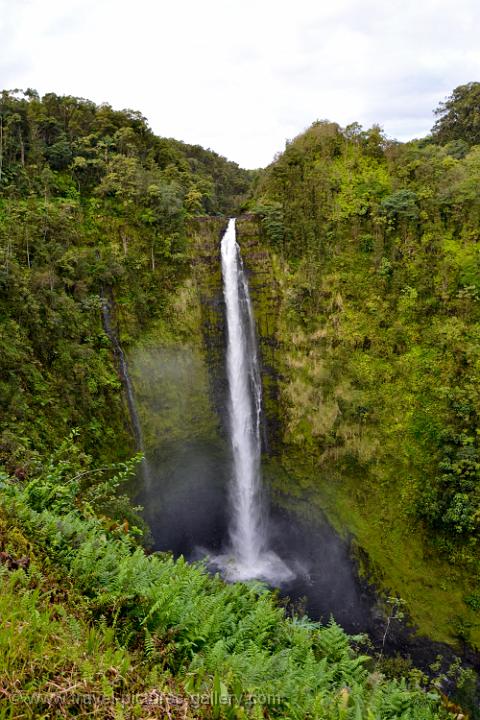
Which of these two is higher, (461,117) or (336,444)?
(461,117)

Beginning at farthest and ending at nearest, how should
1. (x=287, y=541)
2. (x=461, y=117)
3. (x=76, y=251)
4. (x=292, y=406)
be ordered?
(x=461, y=117), (x=292, y=406), (x=287, y=541), (x=76, y=251)

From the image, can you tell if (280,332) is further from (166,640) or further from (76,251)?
(166,640)

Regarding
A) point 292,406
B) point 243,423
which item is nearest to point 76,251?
point 243,423

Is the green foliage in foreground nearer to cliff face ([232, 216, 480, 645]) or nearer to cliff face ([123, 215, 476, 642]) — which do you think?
cliff face ([232, 216, 480, 645])

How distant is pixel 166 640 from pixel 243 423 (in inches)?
624

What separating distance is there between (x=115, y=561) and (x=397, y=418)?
14.3 m

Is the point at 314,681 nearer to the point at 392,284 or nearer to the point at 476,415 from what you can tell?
the point at 476,415

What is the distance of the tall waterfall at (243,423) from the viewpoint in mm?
17625

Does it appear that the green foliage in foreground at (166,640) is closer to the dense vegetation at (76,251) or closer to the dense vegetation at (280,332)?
the dense vegetation at (280,332)

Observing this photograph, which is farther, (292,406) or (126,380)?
(292,406)

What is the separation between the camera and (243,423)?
19.0m

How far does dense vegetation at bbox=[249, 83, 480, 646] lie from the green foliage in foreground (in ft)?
33.1

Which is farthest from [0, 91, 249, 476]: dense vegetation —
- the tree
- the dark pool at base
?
the tree

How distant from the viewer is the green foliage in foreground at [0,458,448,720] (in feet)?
Result: 7.82
